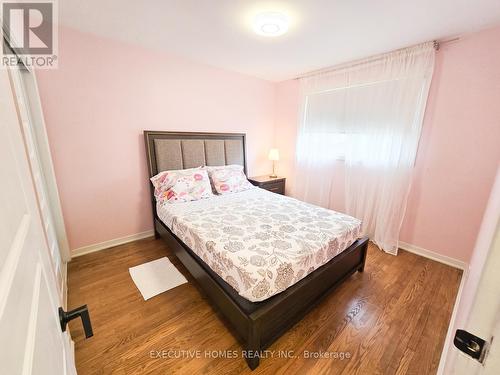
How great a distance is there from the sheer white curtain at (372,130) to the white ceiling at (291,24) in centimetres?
28

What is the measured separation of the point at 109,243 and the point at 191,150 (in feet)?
5.18

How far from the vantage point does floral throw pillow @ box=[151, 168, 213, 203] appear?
8.39 ft

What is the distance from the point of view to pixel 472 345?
471 mm

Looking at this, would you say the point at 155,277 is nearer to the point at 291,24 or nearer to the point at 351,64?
the point at 291,24

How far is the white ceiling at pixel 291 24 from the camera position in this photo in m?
1.71

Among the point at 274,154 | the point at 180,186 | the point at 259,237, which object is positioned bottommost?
the point at 259,237

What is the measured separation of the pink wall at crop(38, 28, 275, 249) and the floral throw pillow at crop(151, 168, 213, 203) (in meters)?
0.33

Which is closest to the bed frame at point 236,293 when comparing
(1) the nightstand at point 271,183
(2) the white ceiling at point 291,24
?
(1) the nightstand at point 271,183

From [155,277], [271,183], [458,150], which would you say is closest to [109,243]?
[155,277]

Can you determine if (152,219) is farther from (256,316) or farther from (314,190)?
(314,190)

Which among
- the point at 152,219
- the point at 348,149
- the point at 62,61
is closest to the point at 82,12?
the point at 62,61

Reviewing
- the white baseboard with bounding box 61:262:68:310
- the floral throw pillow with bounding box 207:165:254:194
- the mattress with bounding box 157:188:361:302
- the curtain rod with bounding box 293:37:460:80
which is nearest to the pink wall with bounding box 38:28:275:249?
the white baseboard with bounding box 61:262:68:310

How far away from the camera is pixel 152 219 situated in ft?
9.62

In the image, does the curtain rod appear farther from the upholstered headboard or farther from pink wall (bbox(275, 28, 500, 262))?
the upholstered headboard
